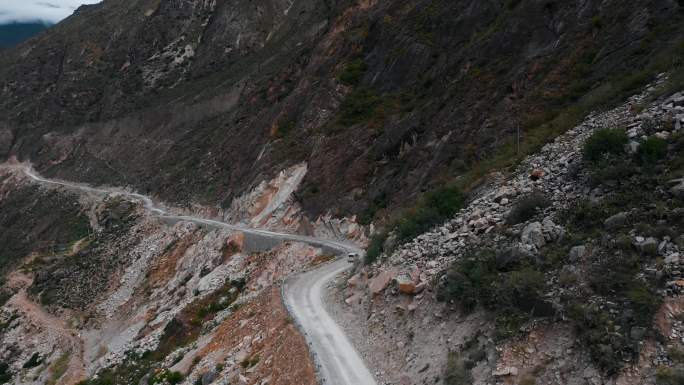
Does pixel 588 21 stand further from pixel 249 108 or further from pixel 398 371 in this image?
pixel 249 108

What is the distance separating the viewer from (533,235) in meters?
10.4

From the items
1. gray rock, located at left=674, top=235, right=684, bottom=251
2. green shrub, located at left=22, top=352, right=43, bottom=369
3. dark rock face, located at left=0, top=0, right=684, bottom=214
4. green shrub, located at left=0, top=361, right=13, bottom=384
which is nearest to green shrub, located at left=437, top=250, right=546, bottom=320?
gray rock, located at left=674, top=235, right=684, bottom=251

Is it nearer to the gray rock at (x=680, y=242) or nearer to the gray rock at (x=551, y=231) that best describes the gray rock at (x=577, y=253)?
the gray rock at (x=551, y=231)

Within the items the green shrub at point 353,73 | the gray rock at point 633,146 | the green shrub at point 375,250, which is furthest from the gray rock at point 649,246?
the green shrub at point 353,73

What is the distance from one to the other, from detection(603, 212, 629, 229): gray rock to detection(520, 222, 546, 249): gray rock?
130cm

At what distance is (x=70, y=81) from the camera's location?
110812mm

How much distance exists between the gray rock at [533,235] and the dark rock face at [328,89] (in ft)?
32.9

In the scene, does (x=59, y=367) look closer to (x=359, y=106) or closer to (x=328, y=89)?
(x=359, y=106)

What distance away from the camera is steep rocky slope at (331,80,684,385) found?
295 inches

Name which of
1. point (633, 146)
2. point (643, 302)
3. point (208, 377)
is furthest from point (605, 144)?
point (208, 377)

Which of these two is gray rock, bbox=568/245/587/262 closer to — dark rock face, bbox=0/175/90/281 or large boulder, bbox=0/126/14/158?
dark rock face, bbox=0/175/90/281

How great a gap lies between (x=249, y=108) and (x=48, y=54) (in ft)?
298

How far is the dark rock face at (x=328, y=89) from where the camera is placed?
22375mm

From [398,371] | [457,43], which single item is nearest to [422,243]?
[398,371]
